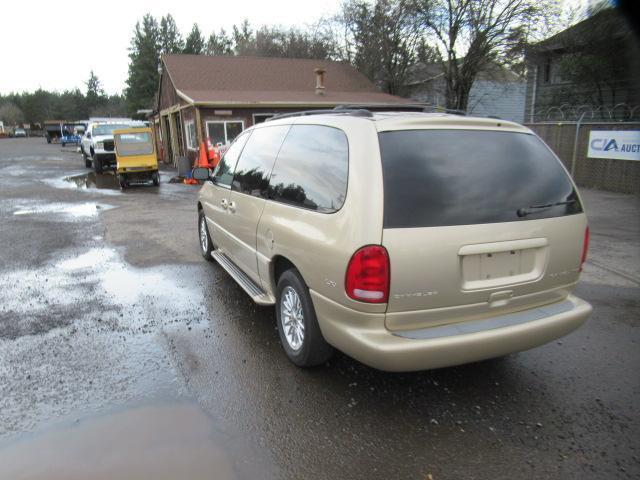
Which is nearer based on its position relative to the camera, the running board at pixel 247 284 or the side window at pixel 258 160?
the running board at pixel 247 284

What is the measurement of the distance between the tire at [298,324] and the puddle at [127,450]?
82cm

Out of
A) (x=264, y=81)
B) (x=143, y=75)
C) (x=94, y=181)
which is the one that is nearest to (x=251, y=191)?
(x=94, y=181)

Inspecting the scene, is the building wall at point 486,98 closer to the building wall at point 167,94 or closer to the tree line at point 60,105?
the building wall at point 167,94

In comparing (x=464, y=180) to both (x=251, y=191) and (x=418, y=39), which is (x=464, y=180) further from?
(x=418, y=39)

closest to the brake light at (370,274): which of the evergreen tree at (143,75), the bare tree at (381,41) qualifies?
the bare tree at (381,41)

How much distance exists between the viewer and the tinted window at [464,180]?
2.68 metres

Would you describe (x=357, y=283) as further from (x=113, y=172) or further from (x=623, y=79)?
(x=113, y=172)

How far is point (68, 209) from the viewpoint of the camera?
36.4ft

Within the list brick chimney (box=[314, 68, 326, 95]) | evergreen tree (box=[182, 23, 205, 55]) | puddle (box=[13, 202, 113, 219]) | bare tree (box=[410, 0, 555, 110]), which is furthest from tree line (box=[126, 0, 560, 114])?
evergreen tree (box=[182, 23, 205, 55])

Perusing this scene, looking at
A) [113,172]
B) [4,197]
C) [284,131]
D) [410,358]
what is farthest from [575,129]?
[113,172]

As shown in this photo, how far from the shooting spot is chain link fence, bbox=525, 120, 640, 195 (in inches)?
464

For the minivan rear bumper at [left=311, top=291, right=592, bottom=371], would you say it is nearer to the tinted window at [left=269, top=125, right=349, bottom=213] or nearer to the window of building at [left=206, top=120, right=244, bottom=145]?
the tinted window at [left=269, top=125, right=349, bottom=213]

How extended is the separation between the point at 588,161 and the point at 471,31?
1209cm

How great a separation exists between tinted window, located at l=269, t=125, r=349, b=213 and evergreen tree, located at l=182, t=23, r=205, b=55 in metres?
63.1
